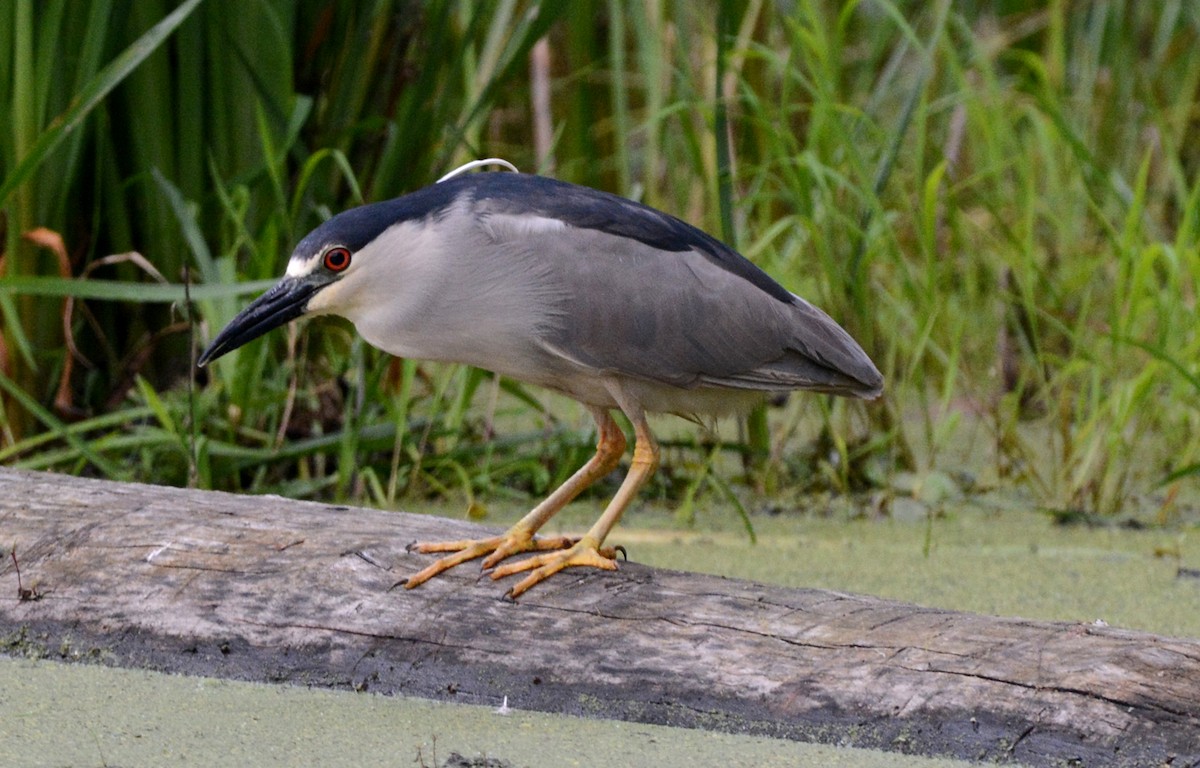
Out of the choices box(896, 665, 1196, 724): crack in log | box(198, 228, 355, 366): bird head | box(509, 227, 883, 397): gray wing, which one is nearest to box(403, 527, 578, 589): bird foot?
box(509, 227, 883, 397): gray wing

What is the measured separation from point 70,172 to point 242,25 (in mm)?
493

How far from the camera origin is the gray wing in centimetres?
218

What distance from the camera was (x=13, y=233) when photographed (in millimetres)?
3039

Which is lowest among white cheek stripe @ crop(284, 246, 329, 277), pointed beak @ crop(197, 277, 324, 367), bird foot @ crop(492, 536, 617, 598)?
bird foot @ crop(492, 536, 617, 598)

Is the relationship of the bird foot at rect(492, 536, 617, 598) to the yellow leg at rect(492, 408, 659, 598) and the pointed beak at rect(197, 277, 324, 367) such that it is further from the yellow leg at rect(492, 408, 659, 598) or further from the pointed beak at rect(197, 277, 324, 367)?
the pointed beak at rect(197, 277, 324, 367)

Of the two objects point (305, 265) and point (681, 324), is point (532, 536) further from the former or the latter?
point (305, 265)

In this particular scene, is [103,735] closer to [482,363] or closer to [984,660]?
[482,363]

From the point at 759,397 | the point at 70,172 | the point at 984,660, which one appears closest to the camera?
the point at 984,660

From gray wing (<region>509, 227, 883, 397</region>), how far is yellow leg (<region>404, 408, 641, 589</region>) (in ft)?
0.64

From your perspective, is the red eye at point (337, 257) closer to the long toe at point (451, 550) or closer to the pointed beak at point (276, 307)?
the pointed beak at point (276, 307)

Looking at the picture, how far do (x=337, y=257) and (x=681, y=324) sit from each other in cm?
51

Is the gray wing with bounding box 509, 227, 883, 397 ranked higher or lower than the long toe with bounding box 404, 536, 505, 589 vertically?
higher

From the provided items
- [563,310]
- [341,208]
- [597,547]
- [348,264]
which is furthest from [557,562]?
[341,208]

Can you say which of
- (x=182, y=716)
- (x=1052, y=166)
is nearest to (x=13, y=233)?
(x=182, y=716)
